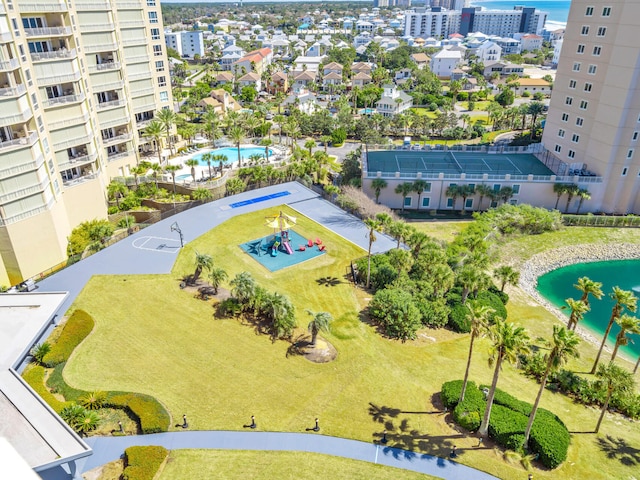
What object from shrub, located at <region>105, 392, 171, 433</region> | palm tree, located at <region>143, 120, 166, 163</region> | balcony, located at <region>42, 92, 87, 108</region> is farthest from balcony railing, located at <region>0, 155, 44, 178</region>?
shrub, located at <region>105, 392, 171, 433</region>

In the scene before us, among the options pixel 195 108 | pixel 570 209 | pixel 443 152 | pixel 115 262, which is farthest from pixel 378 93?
pixel 115 262

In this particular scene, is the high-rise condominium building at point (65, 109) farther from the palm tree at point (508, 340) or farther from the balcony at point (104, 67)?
the palm tree at point (508, 340)

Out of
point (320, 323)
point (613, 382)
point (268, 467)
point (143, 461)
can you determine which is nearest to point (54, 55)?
point (320, 323)

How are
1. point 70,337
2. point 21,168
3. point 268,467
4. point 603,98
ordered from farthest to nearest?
point 603,98 → point 21,168 → point 70,337 → point 268,467

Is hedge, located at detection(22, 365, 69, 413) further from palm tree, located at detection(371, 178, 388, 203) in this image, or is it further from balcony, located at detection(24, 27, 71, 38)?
palm tree, located at detection(371, 178, 388, 203)

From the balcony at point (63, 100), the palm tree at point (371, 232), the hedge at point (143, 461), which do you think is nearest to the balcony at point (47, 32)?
the balcony at point (63, 100)

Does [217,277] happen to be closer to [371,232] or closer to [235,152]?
[371,232]

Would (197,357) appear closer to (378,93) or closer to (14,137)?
(14,137)
